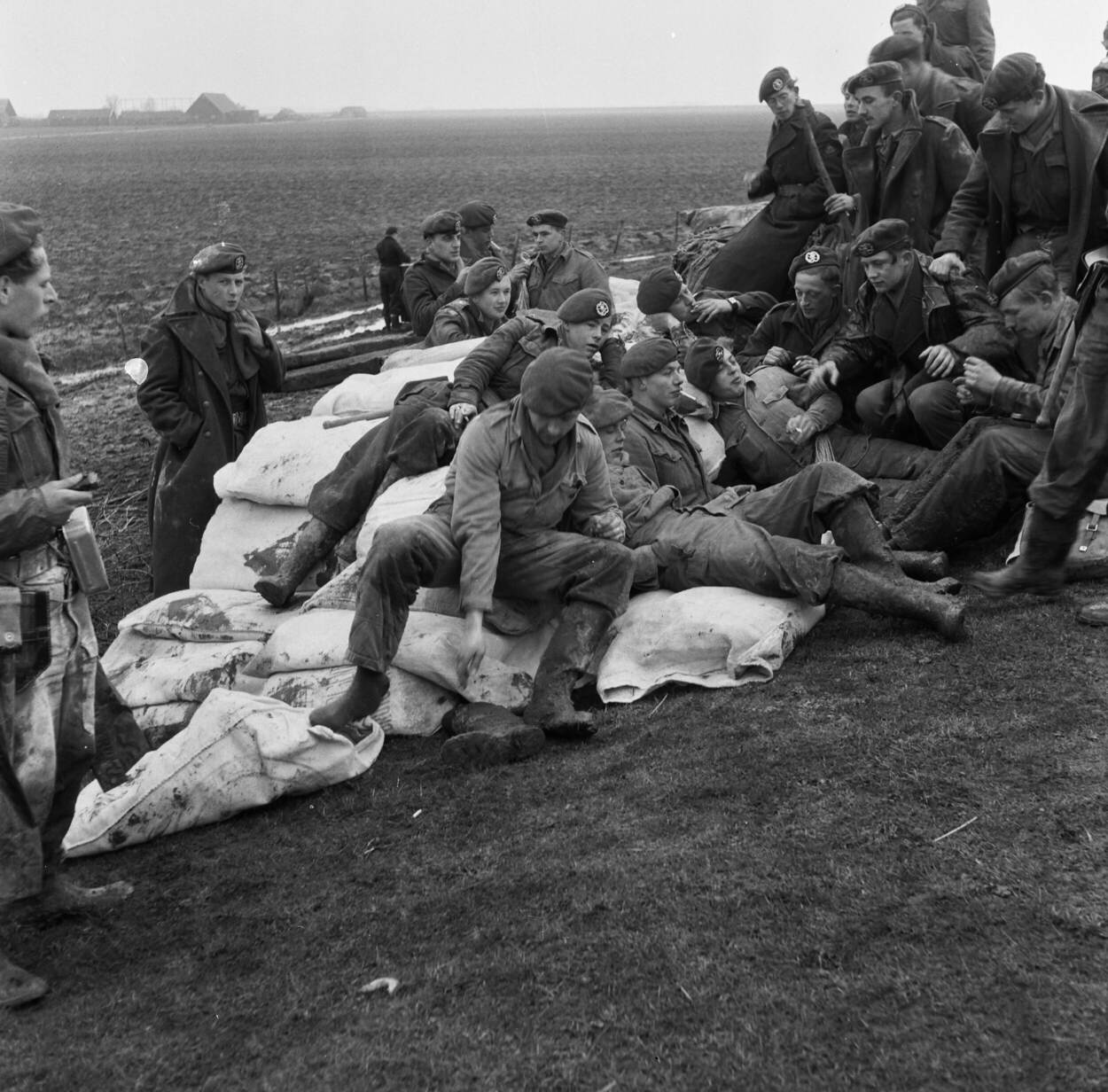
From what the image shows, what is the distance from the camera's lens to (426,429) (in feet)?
19.0

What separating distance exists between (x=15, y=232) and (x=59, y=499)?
0.71 meters

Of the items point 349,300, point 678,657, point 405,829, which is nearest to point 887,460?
point 678,657

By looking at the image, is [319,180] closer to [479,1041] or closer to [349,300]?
[349,300]

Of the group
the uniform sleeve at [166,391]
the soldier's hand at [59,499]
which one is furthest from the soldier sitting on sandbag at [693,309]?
the soldier's hand at [59,499]

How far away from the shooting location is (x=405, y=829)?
13.6 feet

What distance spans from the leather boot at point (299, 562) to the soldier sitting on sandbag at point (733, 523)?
1.25 metres

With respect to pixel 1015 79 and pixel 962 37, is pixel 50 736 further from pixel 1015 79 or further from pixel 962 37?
pixel 962 37

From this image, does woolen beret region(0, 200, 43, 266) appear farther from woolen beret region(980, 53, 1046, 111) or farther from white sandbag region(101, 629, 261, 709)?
woolen beret region(980, 53, 1046, 111)

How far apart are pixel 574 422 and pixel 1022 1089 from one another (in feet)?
8.88

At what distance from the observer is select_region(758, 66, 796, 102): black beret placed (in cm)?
784

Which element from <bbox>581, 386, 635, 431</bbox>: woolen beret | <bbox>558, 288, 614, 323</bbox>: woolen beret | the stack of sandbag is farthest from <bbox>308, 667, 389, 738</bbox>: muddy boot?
<bbox>558, 288, 614, 323</bbox>: woolen beret

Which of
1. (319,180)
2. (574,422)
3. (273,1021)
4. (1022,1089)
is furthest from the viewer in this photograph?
(319,180)

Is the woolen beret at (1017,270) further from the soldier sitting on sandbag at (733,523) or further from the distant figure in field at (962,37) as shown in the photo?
the distant figure in field at (962,37)

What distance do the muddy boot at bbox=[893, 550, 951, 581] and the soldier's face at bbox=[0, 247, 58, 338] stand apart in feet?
10.4
